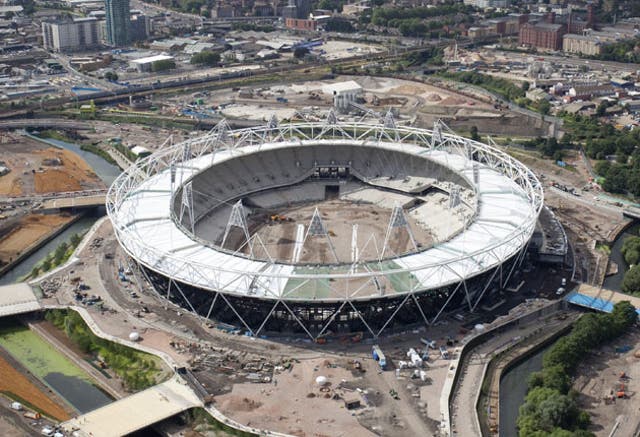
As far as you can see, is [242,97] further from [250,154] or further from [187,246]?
[187,246]

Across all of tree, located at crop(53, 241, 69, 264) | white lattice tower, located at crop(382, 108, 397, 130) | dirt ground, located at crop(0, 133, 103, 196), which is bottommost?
tree, located at crop(53, 241, 69, 264)

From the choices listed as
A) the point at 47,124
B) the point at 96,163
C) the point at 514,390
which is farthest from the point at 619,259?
the point at 47,124

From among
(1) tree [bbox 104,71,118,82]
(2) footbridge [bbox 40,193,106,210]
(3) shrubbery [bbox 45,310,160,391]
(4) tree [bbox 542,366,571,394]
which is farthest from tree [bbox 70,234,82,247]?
(1) tree [bbox 104,71,118,82]

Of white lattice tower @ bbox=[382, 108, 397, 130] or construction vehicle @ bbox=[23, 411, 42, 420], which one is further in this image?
white lattice tower @ bbox=[382, 108, 397, 130]

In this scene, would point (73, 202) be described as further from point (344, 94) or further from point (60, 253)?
point (344, 94)

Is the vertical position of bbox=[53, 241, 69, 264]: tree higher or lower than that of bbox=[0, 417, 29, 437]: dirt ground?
higher

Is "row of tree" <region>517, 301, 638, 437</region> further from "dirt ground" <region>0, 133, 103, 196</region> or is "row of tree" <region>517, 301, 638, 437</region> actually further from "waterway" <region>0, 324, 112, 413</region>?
"dirt ground" <region>0, 133, 103, 196</region>

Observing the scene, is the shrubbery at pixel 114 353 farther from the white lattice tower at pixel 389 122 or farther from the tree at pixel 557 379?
the white lattice tower at pixel 389 122

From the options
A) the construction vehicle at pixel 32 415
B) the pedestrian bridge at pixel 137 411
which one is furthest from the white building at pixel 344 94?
the construction vehicle at pixel 32 415
